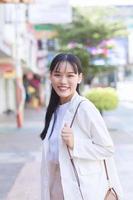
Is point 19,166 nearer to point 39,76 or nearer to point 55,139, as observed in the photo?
point 55,139

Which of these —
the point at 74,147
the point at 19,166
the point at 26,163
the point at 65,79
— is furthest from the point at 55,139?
the point at 26,163

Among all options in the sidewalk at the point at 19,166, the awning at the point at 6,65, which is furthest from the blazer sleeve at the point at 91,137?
the awning at the point at 6,65

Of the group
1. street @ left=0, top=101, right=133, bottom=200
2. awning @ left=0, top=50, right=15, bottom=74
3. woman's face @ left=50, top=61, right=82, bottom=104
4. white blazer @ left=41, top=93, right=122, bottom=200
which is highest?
woman's face @ left=50, top=61, right=82, bottom=104

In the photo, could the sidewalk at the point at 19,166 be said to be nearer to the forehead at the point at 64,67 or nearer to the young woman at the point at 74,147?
the young woman at the point at 74,147

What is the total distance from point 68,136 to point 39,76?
164 feet

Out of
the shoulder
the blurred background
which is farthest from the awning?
the shoulder

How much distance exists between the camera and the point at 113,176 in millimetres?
3215

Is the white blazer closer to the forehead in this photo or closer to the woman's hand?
Result: the woman's hand

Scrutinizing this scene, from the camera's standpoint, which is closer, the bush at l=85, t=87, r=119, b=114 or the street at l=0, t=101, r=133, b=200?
the street at l=0, t=101, r=133, b=200

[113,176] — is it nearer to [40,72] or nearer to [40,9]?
[40,9]

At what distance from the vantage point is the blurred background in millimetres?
10305

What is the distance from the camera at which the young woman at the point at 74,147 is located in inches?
123

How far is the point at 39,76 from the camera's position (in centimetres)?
5284

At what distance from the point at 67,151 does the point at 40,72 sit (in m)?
45.0
